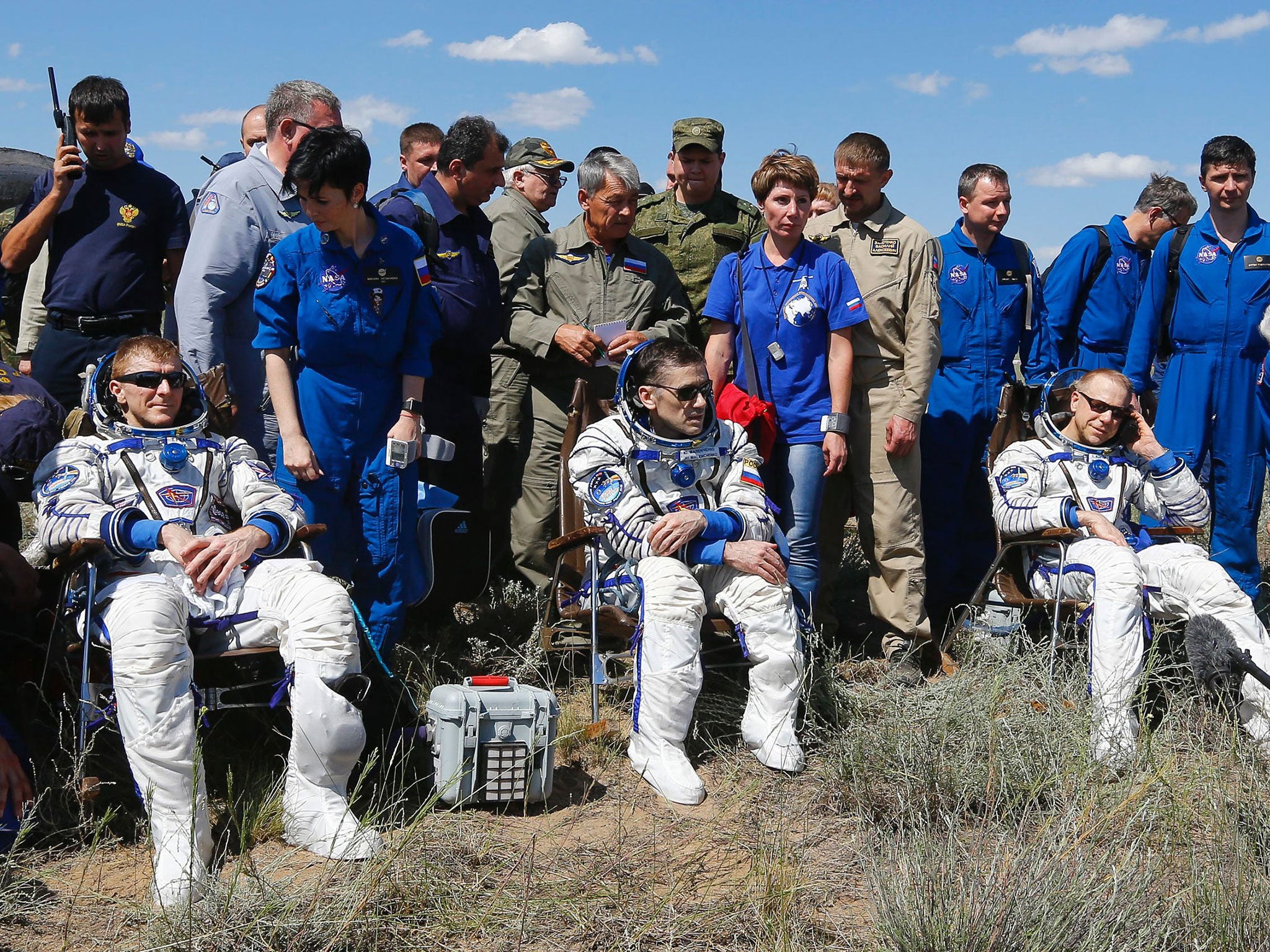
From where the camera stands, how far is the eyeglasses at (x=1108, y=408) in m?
5.29

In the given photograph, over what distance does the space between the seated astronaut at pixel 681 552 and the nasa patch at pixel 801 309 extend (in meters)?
0.66

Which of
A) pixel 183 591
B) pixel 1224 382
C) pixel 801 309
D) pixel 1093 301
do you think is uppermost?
pixel 1093 301

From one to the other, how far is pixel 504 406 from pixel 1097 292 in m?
3.51

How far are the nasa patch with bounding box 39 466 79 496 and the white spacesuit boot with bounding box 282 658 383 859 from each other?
104 centimetres

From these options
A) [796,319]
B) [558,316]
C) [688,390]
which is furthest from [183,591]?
[796,319]

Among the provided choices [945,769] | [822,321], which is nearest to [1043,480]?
[822,321]

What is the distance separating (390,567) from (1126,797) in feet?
8.86

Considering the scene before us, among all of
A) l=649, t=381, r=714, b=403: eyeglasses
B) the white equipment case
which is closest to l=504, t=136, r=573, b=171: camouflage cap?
l=649, t=381, r=714, b=403: eyeglasses

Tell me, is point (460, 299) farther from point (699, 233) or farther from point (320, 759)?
point (320, 759)

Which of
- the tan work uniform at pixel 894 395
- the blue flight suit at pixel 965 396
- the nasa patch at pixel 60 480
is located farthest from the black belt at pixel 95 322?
the blue flight suit at pixel 965 396

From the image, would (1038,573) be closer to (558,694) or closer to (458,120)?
(558,694)

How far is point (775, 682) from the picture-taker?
14.7 ft

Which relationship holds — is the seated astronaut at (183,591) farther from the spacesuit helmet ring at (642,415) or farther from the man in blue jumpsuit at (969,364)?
the man in blue jumpsuit at (969,364)

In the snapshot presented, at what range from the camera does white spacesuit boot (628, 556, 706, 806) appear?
A: 14.3 feet
